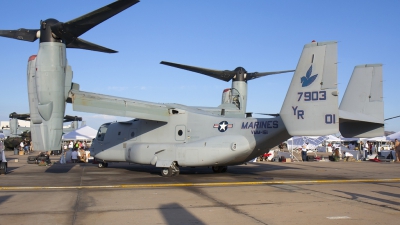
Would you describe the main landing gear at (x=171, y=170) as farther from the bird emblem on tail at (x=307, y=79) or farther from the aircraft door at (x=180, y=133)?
the bird emblem on tail at (x=307, y=79)

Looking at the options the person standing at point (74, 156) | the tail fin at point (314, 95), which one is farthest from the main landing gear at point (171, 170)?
the person standing at point (74, 156)

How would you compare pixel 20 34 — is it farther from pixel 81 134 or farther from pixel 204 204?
pixel 81 134

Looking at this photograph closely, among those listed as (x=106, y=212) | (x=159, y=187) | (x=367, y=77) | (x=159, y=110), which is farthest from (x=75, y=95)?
(x=367, y=77)

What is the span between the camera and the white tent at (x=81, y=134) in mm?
37250

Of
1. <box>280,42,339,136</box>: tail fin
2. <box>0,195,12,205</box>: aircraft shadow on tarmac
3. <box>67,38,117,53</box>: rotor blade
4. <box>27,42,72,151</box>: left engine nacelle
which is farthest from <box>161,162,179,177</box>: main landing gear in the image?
<box>0,195,12,205</box>: aircraft shadow on tarmac

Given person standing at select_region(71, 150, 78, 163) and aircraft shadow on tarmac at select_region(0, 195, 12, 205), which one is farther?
person standing at select_region(71, 150, 78, 163)

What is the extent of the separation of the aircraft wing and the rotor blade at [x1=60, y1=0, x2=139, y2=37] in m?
2.27

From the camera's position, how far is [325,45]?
13203 millimetres

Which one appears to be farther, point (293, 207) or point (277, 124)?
point (277, 124)

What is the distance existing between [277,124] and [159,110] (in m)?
5.44

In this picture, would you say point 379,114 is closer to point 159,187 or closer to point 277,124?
point 277,124

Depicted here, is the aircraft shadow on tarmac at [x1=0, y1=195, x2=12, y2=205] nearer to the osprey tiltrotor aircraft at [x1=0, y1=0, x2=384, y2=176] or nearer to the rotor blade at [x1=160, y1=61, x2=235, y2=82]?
the osprey tiltrotor aircraft at [x1=0, y1=0, x2=384, y2=176]

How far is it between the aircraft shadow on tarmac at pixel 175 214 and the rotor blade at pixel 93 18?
736 centimetres

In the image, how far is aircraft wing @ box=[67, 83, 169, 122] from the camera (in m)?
15.6
